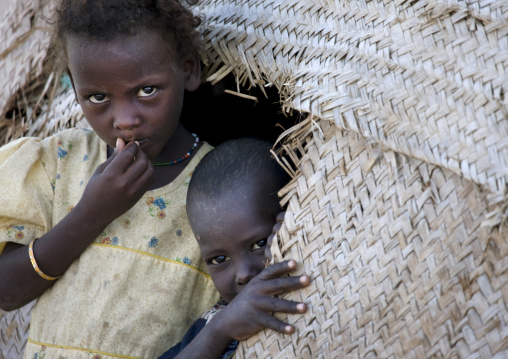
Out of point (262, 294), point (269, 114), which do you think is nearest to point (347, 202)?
point (262, 294)

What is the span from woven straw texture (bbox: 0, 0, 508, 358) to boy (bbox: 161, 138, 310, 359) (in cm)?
22

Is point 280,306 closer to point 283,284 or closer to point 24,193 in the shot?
point 283,284

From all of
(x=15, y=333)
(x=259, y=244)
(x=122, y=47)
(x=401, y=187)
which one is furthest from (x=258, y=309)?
(x=15, y=333)

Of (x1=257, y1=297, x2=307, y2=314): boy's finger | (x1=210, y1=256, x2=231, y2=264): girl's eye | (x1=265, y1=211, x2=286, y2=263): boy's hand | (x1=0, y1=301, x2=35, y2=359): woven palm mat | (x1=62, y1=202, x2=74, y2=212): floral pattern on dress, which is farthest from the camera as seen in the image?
(x1=0, y1=301, x2=35, y2=359): woven palm mat

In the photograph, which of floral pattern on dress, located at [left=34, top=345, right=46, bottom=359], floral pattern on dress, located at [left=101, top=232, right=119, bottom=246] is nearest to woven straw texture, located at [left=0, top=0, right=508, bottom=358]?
floral pattern on dress, located at [left=101, top=232, right=119, bottom=246]

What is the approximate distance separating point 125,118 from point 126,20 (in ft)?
0.86

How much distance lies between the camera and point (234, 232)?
176cm

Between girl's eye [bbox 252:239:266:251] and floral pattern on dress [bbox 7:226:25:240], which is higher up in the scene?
girl's eye [bbox 252:239:266:251]

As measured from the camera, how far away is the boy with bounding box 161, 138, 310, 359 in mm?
1706

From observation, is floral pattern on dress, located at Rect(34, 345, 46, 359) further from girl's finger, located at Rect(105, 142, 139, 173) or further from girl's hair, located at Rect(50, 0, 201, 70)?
girl's hair, located at Rect(50, 0, 201, 70)

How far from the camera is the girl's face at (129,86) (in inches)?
67.5

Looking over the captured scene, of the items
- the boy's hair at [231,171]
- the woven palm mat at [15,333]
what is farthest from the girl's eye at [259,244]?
A: the woven palm mat at [15,333]

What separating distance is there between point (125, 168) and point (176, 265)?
0.34 meters

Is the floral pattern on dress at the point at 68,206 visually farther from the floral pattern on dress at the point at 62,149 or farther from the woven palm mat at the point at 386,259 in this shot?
the woven palm mat at the point at 386,259
